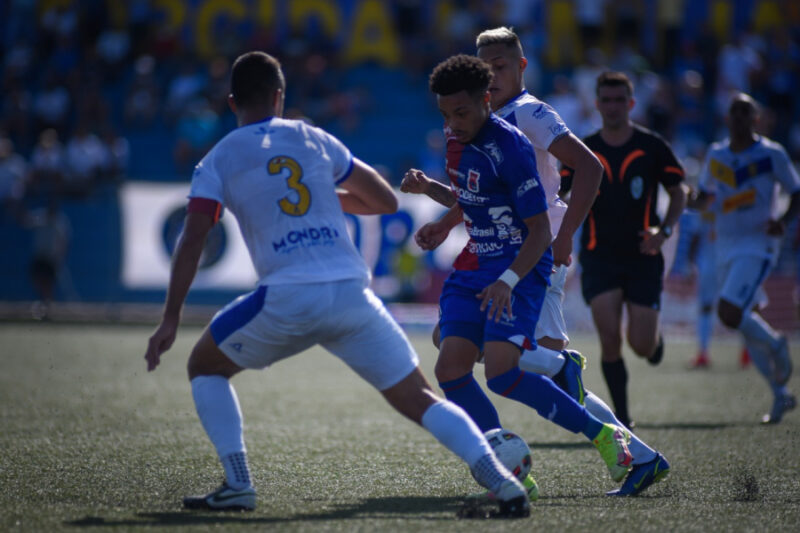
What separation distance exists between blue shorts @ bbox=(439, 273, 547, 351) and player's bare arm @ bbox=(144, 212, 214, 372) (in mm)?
1363

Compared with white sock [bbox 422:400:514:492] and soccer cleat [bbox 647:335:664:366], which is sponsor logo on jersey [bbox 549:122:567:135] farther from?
soccer cleat [bbox 647:335:664:366]

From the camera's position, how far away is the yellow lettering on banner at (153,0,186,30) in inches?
1112

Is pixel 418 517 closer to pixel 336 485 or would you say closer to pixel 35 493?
pixel 336 485

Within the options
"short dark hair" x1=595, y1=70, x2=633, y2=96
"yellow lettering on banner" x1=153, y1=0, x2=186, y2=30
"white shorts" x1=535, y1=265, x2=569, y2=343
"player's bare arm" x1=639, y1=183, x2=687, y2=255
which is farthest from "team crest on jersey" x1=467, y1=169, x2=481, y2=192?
"yellow lettering on banner" x1=153, y1=0, x2=186, y2=30

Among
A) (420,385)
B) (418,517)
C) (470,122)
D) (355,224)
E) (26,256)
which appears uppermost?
(470,122)

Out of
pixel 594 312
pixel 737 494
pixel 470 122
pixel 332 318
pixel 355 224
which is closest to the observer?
pixel 332 318

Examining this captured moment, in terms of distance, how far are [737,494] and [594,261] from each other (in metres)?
2.83

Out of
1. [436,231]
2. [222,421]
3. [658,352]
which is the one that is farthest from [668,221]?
[222,421]

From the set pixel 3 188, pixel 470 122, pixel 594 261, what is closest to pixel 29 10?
pixel 3 188

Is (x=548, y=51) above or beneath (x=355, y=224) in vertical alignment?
above

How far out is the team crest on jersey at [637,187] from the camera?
7.81 metres

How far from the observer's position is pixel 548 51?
27.0 metres

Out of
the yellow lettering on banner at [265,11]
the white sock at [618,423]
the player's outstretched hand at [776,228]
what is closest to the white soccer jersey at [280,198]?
the white sock at [618,423]

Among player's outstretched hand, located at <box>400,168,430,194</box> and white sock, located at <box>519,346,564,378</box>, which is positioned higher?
player's outstretched hand, located at <box>400,168,430,194</box>
